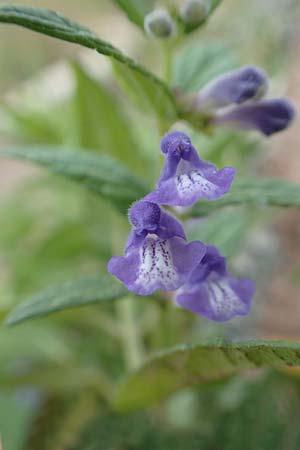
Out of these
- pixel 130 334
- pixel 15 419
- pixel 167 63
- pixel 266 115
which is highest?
pixel 167 63

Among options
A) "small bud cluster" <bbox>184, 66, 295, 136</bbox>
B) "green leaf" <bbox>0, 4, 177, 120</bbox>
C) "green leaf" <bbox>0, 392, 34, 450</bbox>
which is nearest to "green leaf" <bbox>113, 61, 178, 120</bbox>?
"small bud cluster" <bbox>184, 66, 295, 136</bbox>

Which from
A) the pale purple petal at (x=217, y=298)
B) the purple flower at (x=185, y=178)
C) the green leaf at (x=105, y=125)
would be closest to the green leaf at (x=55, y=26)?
the purple flower at (x=185, y=178)

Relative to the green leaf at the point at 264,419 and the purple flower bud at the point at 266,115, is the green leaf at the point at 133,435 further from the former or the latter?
the purple flower bud at the point at 266,115

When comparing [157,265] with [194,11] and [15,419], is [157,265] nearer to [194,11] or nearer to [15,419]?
[194,11]

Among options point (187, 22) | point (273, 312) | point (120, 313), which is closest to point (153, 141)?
point (120, 313)

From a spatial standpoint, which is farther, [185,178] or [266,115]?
[266,115]

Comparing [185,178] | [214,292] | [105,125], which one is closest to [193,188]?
[185,178]

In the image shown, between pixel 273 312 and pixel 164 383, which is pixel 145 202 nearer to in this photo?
pixel 164 383
